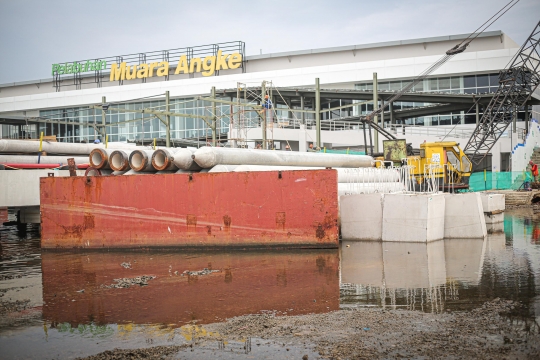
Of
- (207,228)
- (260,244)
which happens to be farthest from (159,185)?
(260,244)

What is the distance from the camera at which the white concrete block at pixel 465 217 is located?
579 inches

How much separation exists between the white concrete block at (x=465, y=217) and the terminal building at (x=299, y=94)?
24337mm

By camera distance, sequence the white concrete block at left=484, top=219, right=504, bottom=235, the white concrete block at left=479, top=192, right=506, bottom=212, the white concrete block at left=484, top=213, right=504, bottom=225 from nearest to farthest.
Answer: the white concrete block at left=484, top=219, right=504, bottom=235 → the white concrete block at left=479, top=192, right=506, bottom=212 → the white concrete block at left=484, top=213, right=504, bottom=225

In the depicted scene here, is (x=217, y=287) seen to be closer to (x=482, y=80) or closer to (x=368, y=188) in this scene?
(x=368, y=188)

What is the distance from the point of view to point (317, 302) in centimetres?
784

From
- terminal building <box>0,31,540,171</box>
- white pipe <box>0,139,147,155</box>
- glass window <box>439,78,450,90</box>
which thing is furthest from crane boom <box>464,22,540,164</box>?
white pipe <box>0,139,147,155</box>

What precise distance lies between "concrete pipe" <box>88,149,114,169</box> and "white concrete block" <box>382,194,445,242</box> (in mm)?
7532

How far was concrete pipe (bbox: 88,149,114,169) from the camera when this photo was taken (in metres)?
15.3

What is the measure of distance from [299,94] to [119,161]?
121 feet

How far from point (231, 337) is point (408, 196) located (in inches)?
331

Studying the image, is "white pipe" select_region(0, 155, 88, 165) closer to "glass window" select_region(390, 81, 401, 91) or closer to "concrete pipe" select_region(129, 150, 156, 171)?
"concrete pipe" select_region(129, 150, 156, 171)

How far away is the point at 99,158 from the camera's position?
1546 centimetres

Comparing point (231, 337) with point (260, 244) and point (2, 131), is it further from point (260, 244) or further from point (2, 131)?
point (2, 131)

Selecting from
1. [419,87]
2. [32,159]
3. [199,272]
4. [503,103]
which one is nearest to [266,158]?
[199,272]
